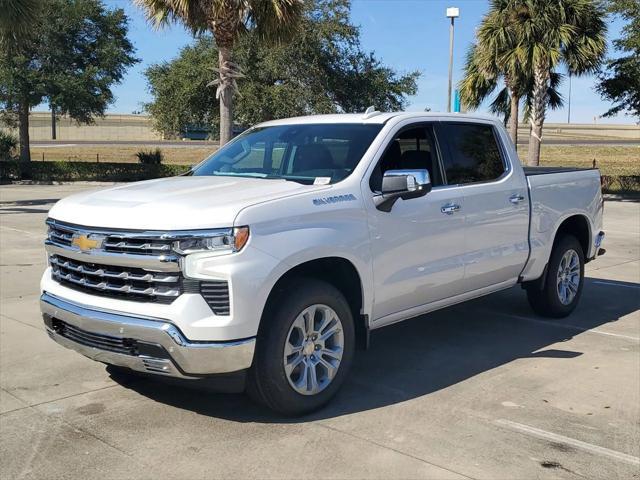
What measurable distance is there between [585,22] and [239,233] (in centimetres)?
1957

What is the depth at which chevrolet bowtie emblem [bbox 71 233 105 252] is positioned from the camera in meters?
4.25

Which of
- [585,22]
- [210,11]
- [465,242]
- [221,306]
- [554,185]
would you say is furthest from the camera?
[585,22]

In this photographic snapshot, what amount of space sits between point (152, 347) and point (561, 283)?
4.59m

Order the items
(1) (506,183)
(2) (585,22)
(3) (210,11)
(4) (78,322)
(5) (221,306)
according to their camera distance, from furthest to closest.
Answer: (2) (585,22)
(3) (210,11)
(1) (506,183)
(4) (78,322)
(5) (221,306)

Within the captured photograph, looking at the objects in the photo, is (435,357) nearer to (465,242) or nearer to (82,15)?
(465,242)

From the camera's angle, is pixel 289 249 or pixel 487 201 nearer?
pixel 289 249

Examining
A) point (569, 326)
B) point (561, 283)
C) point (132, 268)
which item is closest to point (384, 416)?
point (132, 268)

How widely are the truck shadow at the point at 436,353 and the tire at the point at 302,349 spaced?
0.19 m

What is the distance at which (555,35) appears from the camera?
20.7m

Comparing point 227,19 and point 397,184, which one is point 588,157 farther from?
point 397,184

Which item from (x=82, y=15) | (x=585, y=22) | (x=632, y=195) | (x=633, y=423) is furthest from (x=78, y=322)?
(x=82, y=15)

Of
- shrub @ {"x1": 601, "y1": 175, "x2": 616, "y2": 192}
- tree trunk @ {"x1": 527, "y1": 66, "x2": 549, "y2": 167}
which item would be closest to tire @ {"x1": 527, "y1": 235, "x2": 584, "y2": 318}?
tree trunk @ {"x1": 527, "y1": 66, "x2": 549, "y2": 167}

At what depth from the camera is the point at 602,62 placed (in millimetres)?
21219

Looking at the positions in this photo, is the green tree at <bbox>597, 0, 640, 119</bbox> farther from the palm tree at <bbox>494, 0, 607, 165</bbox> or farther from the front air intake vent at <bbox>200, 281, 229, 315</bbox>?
the front air intake vent at <bbox>200, 281, 229, 315</bbox>
